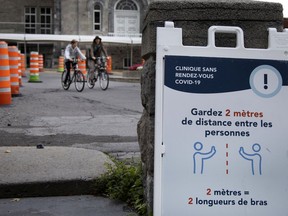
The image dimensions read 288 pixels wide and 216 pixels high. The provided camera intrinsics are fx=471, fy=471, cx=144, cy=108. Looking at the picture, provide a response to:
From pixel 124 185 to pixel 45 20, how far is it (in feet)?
175

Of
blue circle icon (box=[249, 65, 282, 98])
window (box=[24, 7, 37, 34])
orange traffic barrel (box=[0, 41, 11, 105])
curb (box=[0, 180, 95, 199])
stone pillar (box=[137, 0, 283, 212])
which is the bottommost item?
curb (box=[0, 180, 95, 199])

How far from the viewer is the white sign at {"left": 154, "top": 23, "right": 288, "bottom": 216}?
291 centimetres

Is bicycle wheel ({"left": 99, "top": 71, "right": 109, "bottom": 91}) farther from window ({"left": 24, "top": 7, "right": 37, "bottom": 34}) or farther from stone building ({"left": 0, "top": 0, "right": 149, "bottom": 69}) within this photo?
window ({"left": 24, "top": 7, "right": 37, "bottom": 34})

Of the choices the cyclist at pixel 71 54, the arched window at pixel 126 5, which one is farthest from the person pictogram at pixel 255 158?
the arched window at pixel 126 5

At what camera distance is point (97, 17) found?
52.4 metres

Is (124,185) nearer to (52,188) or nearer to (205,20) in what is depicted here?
(52,188)

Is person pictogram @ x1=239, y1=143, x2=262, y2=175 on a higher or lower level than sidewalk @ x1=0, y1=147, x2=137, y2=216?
higher

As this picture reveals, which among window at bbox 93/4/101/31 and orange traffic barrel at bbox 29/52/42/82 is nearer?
orange traffic barrel at bbox 29/52/42/82

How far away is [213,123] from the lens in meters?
2.94

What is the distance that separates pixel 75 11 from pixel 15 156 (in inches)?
1875

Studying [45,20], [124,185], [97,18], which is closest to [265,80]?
[124,185]

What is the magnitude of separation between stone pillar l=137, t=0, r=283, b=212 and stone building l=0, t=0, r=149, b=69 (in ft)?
148

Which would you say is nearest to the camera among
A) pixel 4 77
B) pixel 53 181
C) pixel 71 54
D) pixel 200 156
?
pixel 200 156

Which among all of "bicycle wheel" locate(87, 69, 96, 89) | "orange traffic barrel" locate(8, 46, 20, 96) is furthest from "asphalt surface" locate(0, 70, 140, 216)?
"bicycle wheel" locate(87, 69, 96, 89)
